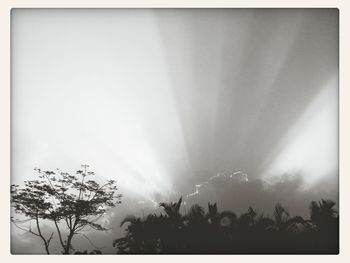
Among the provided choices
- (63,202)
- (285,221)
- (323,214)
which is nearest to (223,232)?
(285,221)

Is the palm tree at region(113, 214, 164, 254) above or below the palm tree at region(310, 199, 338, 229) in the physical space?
below

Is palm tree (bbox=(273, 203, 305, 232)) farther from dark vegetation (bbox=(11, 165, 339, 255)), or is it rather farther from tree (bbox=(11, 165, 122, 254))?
tree (bbox=(11, 165, 122, 254))

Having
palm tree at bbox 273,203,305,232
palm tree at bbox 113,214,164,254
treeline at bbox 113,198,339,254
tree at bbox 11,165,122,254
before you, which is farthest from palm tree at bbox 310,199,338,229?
tree at bbox 11,165,122,254

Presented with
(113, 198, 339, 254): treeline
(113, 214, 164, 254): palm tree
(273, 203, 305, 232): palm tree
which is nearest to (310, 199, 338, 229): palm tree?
(113, 198, 339, 254): treeline

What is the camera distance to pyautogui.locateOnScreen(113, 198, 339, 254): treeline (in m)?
6.81

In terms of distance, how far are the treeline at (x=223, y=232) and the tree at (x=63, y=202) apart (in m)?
0.50

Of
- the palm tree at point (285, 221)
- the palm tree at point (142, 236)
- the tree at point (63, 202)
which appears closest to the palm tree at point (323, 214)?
the palm tree at point (285, 221)

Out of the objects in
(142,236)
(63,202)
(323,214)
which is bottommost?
(142,236)

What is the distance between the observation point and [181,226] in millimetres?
6832

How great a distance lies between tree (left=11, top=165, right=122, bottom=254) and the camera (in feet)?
22.6

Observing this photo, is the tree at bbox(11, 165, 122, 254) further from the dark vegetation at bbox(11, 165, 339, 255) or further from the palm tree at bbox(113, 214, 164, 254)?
the palm tree at bbox(113, 214, 164, 254)

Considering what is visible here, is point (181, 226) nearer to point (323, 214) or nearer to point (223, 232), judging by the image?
point (223, 232)

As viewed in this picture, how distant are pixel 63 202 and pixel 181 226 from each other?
186cm

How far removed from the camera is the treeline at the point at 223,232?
6809mm
